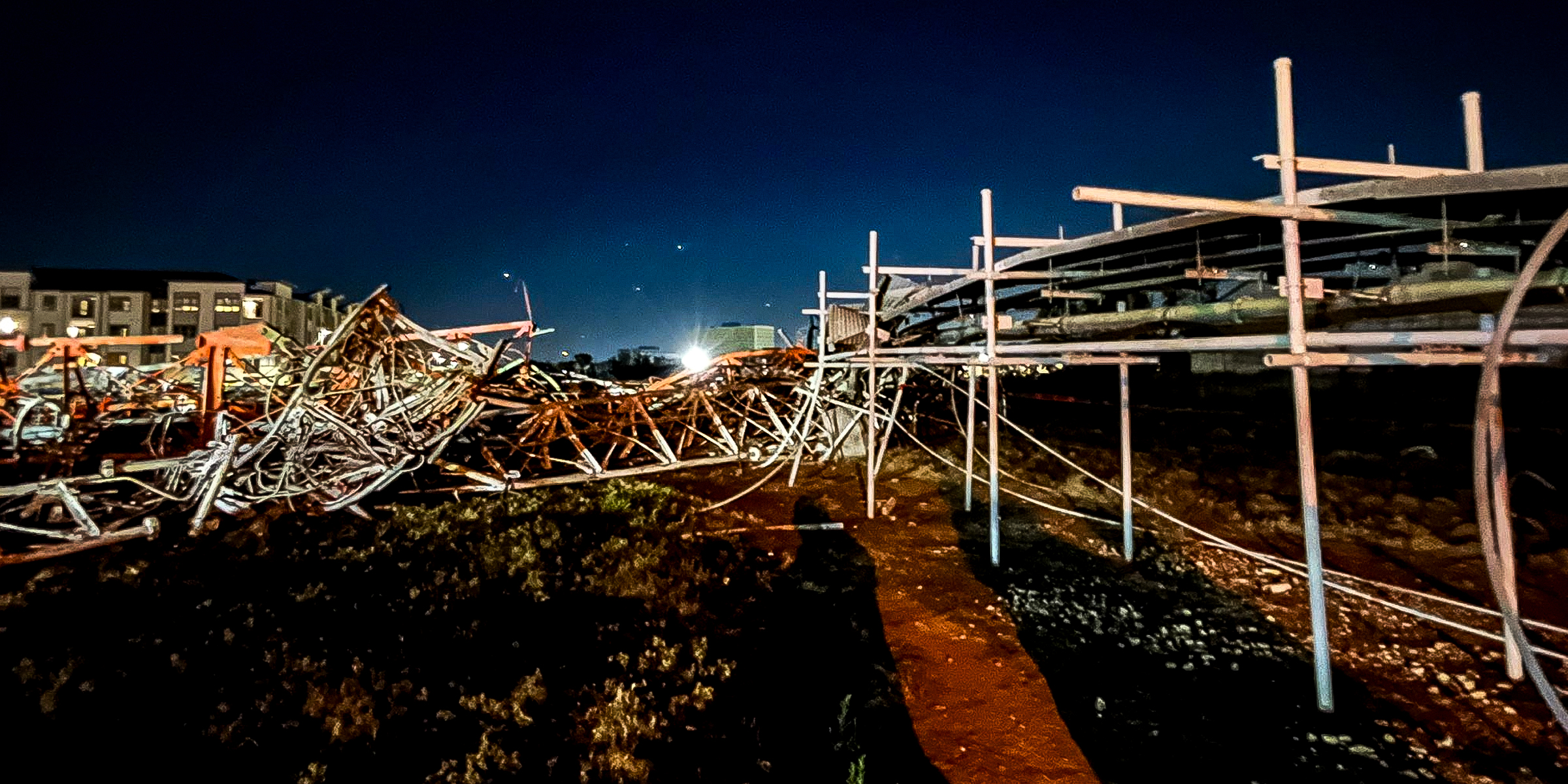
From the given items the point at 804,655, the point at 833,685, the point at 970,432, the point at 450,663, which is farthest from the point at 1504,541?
the point at 450,663

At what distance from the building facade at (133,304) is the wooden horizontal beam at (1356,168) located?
51.9 metres

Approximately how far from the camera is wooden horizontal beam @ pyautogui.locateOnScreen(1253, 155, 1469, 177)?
388 centimetres

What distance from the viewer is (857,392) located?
1352 centimetres

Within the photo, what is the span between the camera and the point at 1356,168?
4.10m

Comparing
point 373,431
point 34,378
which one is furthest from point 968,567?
point 34,378

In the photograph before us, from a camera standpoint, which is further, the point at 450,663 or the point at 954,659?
the point at 954,659

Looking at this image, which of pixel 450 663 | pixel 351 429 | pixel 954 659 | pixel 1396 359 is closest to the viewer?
pixel 1396 359

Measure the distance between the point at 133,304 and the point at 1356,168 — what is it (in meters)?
63.1

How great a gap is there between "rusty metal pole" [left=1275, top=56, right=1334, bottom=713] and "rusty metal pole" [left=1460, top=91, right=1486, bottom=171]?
5.19 feet

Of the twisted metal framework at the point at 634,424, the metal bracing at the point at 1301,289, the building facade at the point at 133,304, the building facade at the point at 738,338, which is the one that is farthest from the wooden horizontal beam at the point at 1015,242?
the building facade at the point at 133,304

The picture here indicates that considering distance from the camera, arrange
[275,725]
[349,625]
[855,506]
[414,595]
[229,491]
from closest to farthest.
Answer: [275,725] < [349,625] < [414,595] < [229,491] < [855,506]

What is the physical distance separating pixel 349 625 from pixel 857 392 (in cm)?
1002

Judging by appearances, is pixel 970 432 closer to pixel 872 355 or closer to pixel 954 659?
pixel 872 355

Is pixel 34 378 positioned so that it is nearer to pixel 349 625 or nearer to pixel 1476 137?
pixel 349 625
